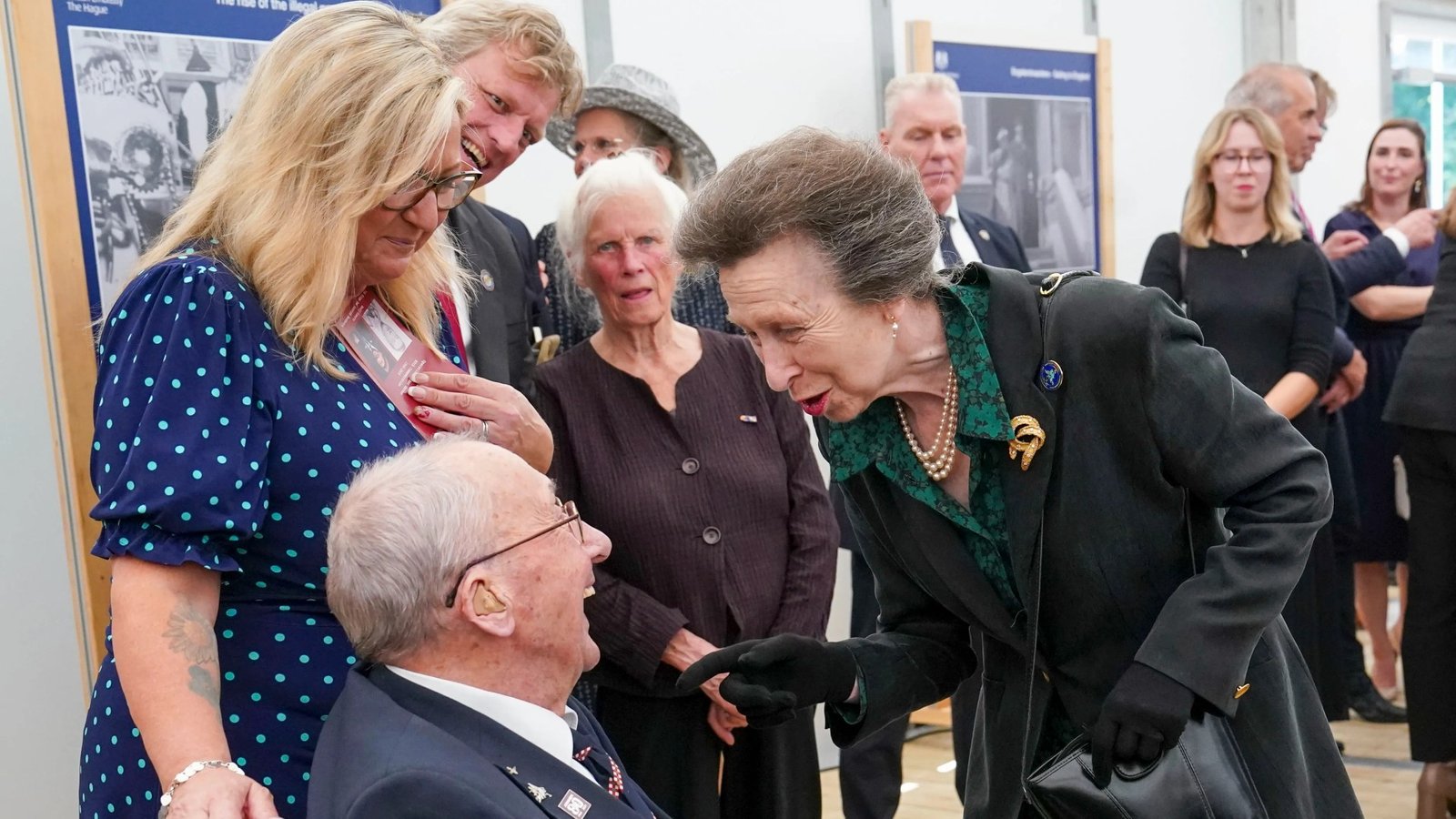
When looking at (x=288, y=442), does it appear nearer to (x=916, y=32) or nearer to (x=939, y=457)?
(x=939, y=457)

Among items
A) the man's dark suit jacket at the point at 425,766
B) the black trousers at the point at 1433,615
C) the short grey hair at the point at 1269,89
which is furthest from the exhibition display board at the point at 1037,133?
the man's dark suit jacket at the point at 425,766

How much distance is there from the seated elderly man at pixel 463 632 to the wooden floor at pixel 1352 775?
277 centimetres

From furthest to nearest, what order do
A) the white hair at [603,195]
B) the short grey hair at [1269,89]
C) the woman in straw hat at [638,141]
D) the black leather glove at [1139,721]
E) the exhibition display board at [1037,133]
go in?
the short grey hair at [1269,89]
the exhibition display board at [1037,133]
the woman in straw hat at [638,141]
the white hair at [603,195]
the black leather glove at [1139,721]

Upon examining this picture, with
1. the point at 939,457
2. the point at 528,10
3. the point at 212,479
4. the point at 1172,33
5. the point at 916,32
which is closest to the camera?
the point at 212,479

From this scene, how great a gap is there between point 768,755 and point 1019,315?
4.58ft

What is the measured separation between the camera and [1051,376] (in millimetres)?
1761

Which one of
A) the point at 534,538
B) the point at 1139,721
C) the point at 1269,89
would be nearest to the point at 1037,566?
the point at 1139,721

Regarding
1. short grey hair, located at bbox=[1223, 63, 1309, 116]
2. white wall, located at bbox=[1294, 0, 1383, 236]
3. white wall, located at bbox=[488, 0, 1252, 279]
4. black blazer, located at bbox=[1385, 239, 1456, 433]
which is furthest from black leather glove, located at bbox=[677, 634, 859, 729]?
→ white wall, located at bbox=[1294, 0, 1383, 236]

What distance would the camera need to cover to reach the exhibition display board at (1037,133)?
5207 millimetres

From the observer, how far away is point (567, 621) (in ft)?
5.57

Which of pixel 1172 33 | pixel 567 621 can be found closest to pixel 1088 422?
pixel 567 621

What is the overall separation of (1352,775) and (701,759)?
8.38ft

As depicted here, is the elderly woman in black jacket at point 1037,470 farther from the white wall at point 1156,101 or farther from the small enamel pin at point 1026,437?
the white wall at point 1156,101

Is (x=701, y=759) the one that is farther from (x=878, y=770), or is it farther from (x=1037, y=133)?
(x=1037, y=133)
